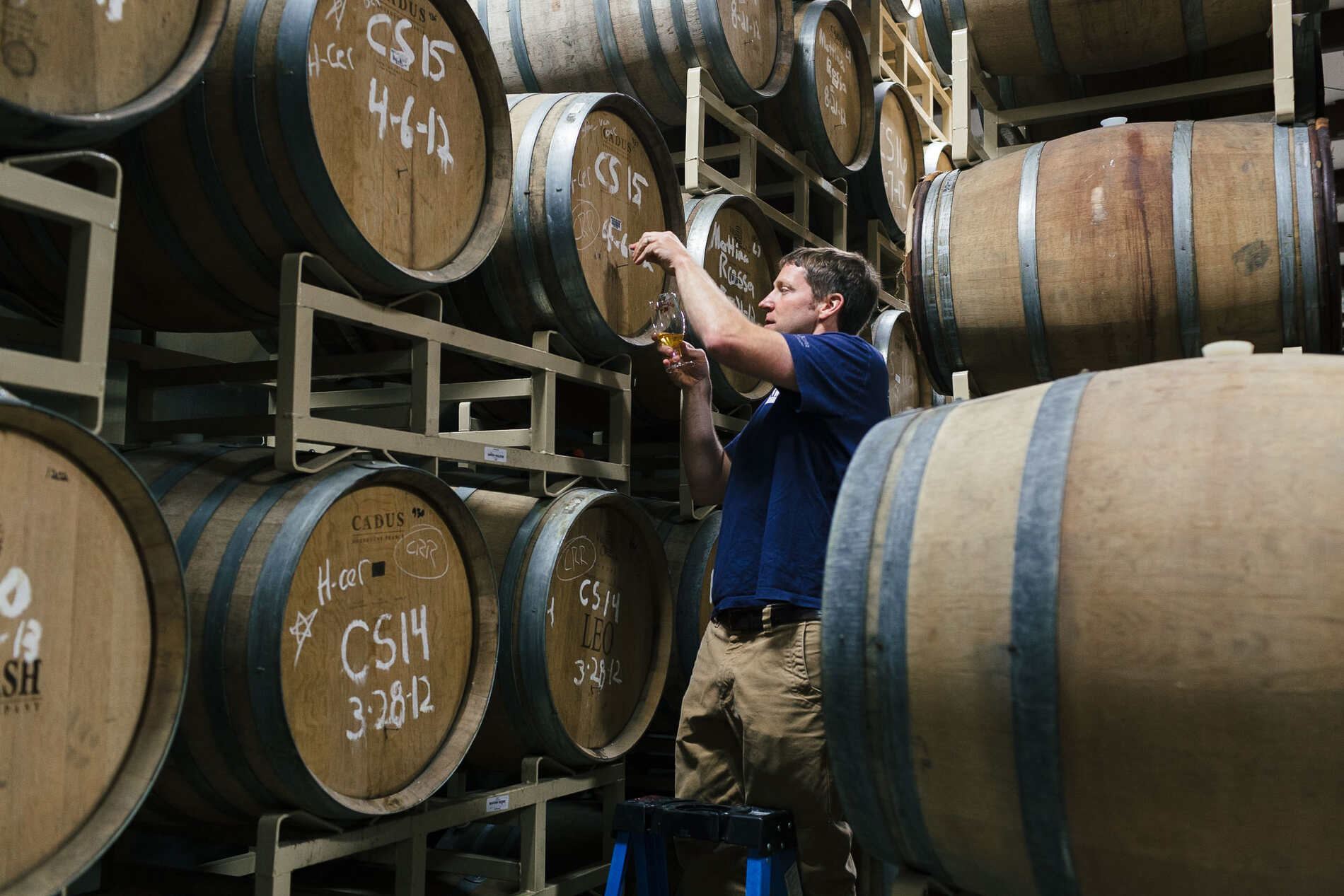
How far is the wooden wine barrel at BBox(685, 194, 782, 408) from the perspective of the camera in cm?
476

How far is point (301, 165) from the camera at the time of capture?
284 centimetres

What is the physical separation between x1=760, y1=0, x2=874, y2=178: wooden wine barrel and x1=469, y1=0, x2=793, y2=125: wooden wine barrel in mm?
715

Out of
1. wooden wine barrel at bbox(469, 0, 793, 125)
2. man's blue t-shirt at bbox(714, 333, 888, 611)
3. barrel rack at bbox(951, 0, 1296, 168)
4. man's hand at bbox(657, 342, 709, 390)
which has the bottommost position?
man's blue t-shirt at bbox(714, 333, 888, 611)

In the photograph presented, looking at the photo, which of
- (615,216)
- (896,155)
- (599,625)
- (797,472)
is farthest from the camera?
(896,155)

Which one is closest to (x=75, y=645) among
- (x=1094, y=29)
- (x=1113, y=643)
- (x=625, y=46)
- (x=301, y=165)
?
(x=301, y=165)

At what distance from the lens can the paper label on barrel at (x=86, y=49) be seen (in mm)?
2037

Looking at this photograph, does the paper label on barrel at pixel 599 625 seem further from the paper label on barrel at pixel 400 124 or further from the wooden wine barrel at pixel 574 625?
the paper label on barrel at pixel 400 124

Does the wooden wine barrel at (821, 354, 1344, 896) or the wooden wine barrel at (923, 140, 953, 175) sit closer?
the wooden wine barrel at (821, 354, 1344, 896)

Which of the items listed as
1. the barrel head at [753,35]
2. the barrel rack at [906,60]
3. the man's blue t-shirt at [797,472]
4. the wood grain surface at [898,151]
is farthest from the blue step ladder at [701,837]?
the barrel rack at [906,60]

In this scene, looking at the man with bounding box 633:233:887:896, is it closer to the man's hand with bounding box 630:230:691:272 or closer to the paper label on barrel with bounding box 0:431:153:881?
the man's hand with bounding box 630:230:691:272

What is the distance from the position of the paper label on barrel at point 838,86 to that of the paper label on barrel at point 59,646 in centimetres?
458

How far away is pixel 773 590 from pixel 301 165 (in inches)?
68.5

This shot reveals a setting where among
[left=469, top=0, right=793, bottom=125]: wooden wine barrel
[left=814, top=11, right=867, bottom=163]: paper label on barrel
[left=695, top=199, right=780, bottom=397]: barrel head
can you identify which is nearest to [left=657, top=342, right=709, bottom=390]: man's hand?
[left=695, top=199, right=780, bottom=397]: barrel head

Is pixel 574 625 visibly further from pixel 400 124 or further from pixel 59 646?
pixel 59 646
